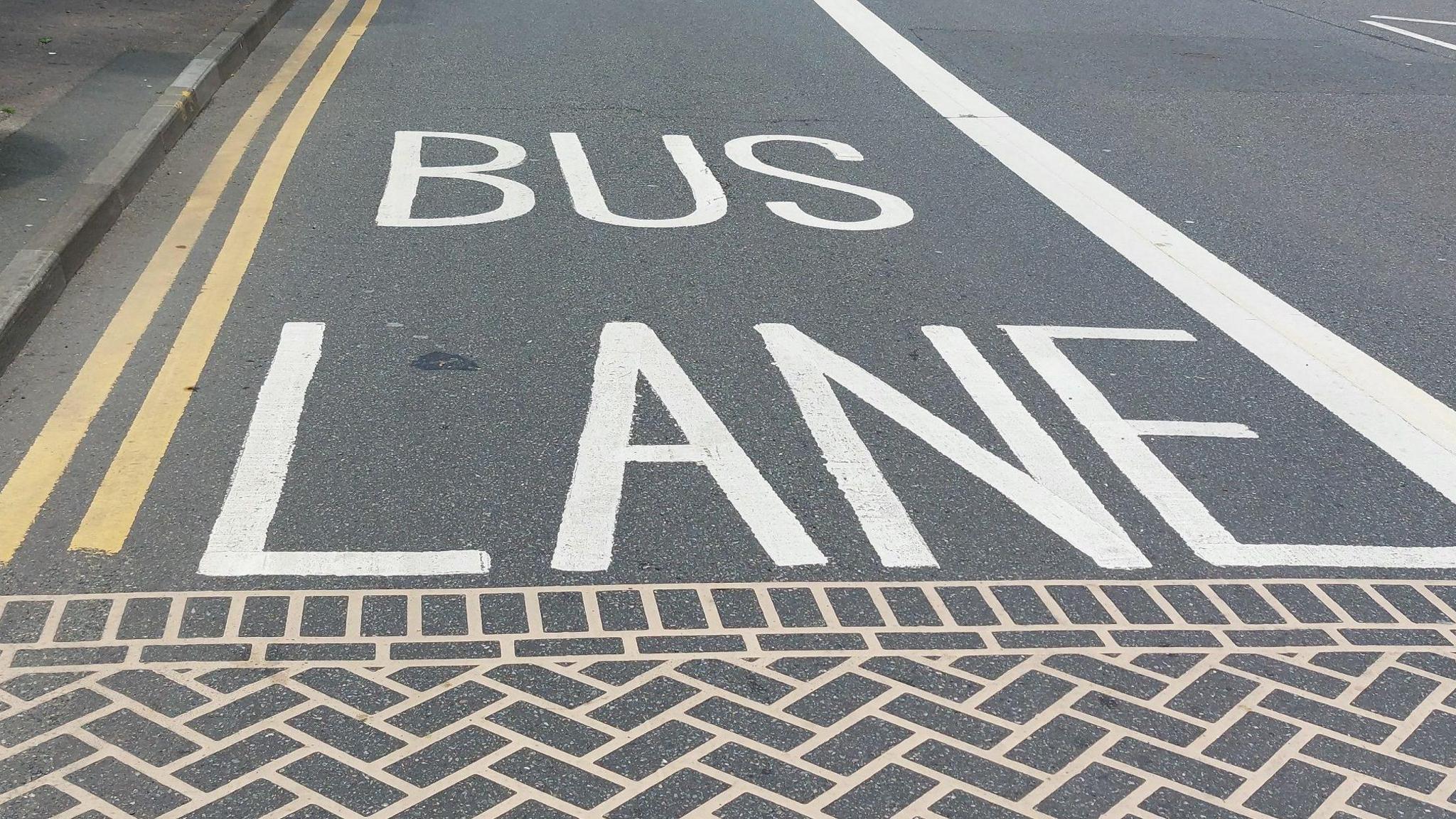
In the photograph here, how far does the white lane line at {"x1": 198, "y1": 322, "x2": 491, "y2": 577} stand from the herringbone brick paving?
0.14m

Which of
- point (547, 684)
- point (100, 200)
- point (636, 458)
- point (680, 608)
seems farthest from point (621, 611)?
point (100, 200)

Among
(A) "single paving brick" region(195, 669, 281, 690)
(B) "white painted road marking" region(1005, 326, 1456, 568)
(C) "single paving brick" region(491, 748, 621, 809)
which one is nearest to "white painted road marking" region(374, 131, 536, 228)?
(B) "white painted road marking" region(1005, 326, 1456, 568)

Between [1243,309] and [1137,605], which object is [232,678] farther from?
[1243,309]

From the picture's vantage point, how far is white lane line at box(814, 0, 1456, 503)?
499 cm

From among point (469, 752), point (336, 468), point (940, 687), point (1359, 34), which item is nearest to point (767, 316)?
point (336, 468)

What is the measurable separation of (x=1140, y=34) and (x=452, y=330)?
9.50 metres

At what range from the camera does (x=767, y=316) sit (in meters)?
5.79

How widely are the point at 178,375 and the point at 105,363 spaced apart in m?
0.31

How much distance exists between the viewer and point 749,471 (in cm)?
445

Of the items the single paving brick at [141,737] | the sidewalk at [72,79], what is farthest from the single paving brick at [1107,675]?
the sidewalk at [72,79]

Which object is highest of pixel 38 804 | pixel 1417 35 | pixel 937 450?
pixel 1417 35

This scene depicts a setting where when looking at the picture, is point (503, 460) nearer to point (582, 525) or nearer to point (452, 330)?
point (582, 525)

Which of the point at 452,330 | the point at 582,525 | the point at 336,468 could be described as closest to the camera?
the point at 582,525

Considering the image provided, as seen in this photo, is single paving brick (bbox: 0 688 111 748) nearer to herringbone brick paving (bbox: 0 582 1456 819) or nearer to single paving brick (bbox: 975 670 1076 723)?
herringbone brick paving (bbox: 0 582 1456 819)
